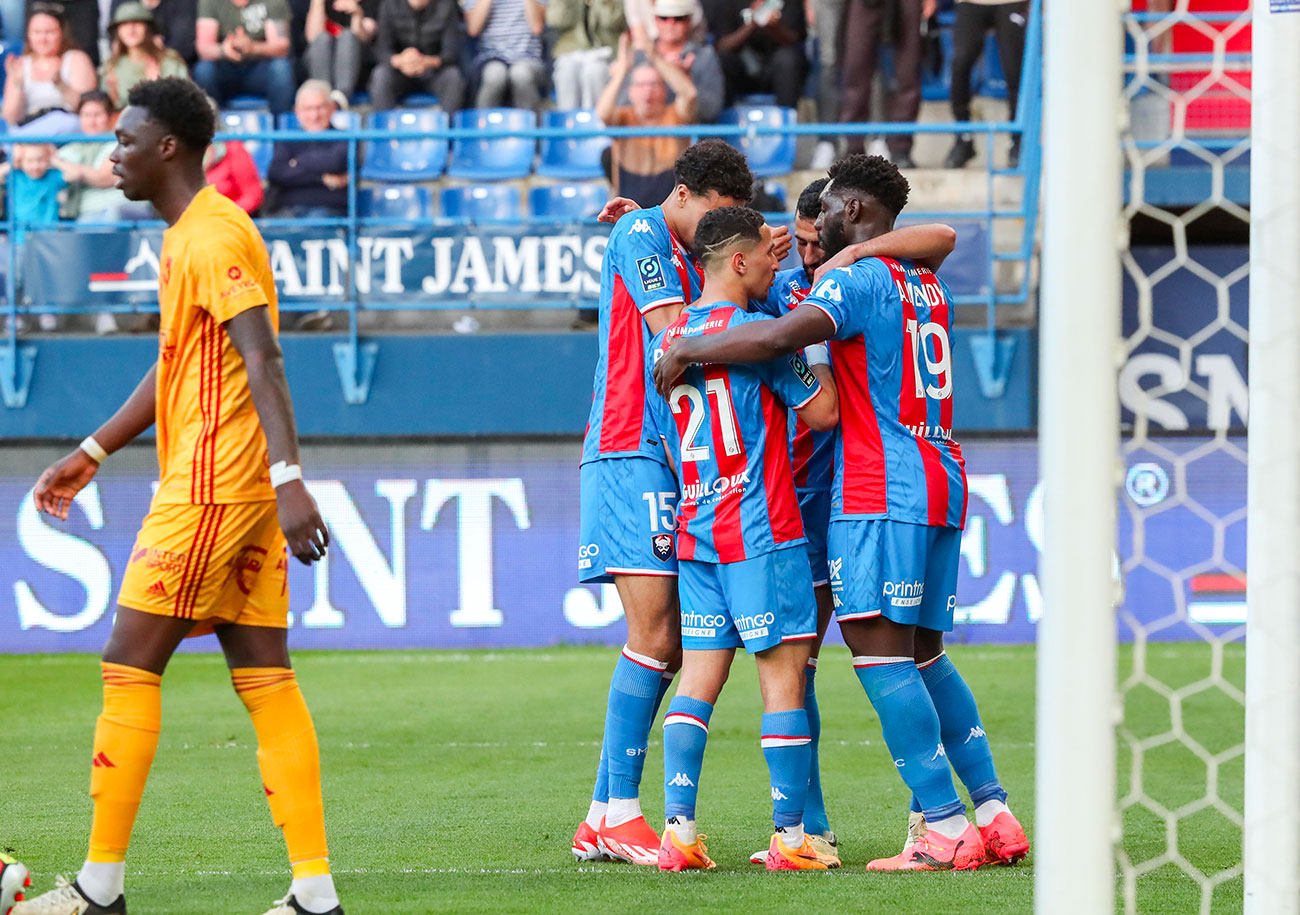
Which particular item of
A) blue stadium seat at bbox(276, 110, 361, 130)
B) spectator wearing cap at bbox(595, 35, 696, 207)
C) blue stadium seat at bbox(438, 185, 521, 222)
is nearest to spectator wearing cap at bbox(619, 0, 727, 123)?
spectator wearing cap at bbox(595, 35, 696, 207)

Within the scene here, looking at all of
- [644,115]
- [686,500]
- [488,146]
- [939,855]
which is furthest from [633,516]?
[488,146]

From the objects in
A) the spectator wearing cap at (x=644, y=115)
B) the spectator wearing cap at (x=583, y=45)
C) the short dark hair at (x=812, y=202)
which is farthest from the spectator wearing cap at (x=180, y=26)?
the short dark hair at (x=812, y=202)

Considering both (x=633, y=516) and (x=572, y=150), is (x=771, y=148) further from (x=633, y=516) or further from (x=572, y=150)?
(x=633, y=516)

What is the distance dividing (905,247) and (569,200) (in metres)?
7.45

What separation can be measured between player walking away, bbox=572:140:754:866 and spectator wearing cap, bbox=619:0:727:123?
24.4ft

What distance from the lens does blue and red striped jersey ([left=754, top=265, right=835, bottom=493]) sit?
4586 mm

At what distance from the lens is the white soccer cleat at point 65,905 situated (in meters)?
3.32

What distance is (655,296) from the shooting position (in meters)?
4.47

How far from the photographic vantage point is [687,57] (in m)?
12.0

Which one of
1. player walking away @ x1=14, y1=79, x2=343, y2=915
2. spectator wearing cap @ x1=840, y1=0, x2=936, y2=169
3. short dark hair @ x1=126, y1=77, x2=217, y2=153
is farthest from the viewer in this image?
spectator wearing cap @ x1=840, y1=0, x2=936, y2=169

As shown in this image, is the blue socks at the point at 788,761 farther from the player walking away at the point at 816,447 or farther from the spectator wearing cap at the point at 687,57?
the spectator wearing cap at the point at 687,57

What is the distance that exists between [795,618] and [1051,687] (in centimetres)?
152

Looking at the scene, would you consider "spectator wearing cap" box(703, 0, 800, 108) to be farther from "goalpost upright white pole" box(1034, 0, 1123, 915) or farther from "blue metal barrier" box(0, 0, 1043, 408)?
"goalpost upright white pole" box(1034, 0, 1123, 915)

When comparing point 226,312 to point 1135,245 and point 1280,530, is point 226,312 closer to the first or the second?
point 1280,530
